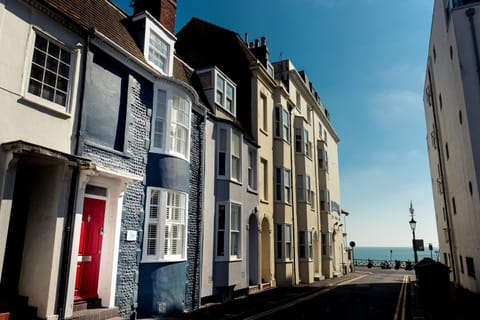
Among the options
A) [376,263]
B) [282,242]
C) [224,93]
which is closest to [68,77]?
[224,93]

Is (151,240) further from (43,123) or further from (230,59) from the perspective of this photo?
(230,59)

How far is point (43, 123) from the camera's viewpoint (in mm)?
8094

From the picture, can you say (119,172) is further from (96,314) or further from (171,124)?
(96,314)

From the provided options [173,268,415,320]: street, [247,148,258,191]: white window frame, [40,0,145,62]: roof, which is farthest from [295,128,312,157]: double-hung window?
[40,0,145,62]: roof

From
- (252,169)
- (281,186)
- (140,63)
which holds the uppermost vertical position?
(140,63)

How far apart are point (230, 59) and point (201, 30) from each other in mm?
3462

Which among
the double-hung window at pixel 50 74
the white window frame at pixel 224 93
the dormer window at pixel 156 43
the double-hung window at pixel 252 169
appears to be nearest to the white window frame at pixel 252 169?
the double-hung window at pixel 252 169

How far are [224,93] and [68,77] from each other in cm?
969

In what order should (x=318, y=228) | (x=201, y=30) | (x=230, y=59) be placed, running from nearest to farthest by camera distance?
(x=230, y=59) → (x=201, y=30) → (x=318, y=228)

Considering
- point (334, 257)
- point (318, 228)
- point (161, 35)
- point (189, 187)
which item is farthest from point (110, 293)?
point (334, 257)

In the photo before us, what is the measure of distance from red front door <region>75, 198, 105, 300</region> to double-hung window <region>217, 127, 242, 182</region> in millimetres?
6740

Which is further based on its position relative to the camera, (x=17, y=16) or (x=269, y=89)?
(x=269, y=89)

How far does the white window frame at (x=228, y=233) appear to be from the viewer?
14891 millimetres

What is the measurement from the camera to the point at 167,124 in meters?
12.0
